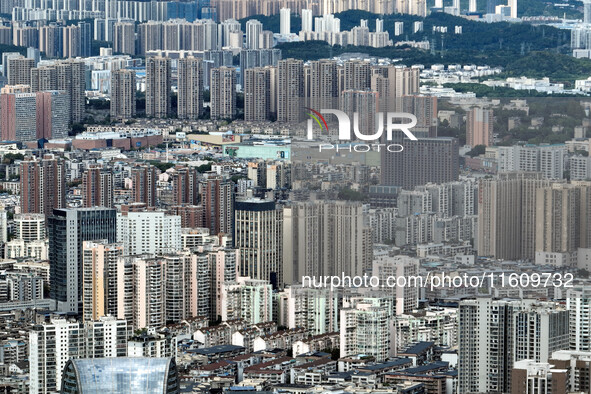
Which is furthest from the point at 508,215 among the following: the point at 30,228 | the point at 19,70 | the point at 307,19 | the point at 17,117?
the point at 307,19

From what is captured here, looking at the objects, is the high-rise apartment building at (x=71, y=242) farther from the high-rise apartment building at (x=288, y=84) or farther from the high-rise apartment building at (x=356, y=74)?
the high-rise apartment building at (x=288, y=84)

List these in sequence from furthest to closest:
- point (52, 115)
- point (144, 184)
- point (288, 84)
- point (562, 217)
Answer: point (52, 115) → point (288, 84) → point (144, 184) → point (562, 217)

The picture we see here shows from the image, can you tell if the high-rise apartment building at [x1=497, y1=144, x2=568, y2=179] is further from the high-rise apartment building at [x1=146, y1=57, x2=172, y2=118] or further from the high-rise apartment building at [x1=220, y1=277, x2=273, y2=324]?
the high-rise apartment building at [x1=146, y1=57, x2=172, y2=118]

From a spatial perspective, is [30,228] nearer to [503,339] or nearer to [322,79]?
[503,339]

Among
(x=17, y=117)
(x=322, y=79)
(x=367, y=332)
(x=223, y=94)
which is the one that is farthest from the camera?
(x=223, y=94)

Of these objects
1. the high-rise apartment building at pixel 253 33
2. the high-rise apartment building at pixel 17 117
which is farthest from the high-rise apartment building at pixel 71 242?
the high-rise apartment building at pixel 253 33
